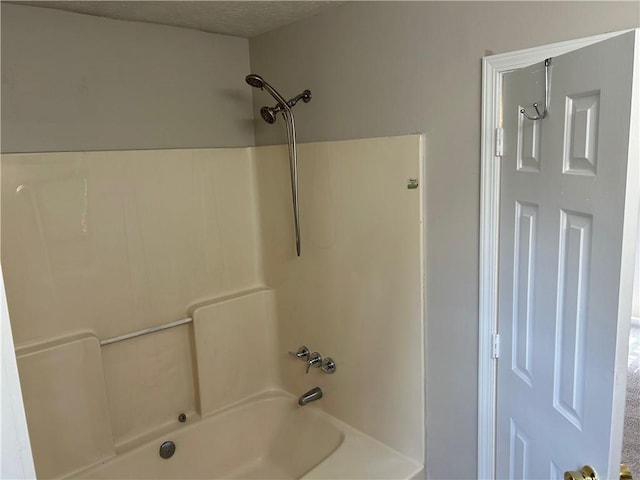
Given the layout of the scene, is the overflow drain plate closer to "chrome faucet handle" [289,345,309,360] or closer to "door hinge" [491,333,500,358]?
"chrome faucet handle" [289,345,309,360]

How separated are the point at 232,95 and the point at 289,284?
3.37 feet

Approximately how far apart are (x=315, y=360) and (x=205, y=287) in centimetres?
67

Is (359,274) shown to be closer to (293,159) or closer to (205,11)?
(293,159)

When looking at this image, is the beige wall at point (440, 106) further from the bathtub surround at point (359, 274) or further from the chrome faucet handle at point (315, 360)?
the chrome faucet handle at point (315, 360)

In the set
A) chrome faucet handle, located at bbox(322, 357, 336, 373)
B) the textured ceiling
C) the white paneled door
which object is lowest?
chrome faucet handle, located at bbox(322, 357, 336, 373)

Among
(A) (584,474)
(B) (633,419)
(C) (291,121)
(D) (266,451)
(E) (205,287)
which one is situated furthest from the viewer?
(B) (633,419)

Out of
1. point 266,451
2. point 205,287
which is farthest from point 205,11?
point 266,451

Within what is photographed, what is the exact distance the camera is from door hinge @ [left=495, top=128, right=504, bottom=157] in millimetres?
1558

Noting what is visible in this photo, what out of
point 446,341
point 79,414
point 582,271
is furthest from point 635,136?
point 79,414

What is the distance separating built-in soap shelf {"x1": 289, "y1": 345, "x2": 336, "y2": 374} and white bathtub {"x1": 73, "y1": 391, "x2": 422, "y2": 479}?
0.25 meters

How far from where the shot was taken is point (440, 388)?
1942 millimetres

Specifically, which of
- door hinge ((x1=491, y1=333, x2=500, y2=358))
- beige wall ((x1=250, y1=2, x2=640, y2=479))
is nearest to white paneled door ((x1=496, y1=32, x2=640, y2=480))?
door hinge ((x1=491, y1=333, x2=500, y2=358))

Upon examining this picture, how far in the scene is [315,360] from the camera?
2428 millimetres

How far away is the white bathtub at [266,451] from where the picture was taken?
2094 millimetres
